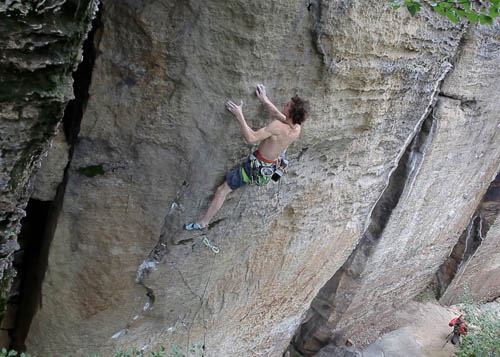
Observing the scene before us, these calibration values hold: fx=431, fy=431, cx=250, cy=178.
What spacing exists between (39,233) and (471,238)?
663cm

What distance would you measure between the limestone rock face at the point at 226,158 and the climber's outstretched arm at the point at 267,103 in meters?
0.05

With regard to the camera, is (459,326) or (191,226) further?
(459,326)

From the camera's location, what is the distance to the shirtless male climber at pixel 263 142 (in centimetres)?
275

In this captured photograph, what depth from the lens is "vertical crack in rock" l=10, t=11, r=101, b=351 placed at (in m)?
2.58

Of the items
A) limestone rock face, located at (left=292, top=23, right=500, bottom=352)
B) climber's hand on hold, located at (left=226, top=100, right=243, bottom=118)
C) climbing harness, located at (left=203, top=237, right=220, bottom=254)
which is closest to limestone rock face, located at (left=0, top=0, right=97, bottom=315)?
climber's hand on hold, located at (left=226, top=100, right=243, bottom=118)

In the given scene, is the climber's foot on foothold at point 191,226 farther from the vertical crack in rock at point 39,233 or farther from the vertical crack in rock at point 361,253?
the vertical crack in rock at point 361,253

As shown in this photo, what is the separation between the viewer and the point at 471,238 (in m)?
7.20

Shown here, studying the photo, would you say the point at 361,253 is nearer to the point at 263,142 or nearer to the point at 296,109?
the point at 263,142

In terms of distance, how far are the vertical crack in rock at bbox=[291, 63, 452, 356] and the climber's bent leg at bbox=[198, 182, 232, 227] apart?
2.19 metres

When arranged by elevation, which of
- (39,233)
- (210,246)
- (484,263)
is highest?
(210,246)

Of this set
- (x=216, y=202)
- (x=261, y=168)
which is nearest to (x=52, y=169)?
(x=216, y=202)

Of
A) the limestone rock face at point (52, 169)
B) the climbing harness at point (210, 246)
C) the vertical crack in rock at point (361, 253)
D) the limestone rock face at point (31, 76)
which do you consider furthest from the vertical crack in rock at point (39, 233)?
the vertical crack in rock at point (361, 253)

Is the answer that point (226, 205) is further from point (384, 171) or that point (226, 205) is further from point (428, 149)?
point (428, 149)

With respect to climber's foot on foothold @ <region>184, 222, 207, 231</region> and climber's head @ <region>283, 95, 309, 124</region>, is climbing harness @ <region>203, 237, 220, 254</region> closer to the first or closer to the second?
climber's foot on foothold @ <region>184, 222, 207, 231</region>
